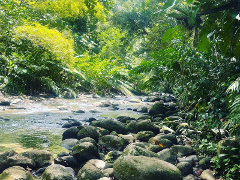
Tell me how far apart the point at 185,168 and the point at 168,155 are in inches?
13.8

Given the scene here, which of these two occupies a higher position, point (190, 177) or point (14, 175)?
point (14, 175)

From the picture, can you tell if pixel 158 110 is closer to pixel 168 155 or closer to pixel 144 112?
pixel 144 112

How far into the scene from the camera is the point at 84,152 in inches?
110

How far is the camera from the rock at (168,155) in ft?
9.21

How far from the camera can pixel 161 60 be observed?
413 centimetres

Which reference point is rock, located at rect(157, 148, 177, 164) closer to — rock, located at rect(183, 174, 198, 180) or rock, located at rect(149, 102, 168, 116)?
rock, located at rect(183, 174, 198, 180)

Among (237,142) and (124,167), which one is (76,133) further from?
(237,142)

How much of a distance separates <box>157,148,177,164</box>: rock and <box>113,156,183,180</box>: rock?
0.50 metres

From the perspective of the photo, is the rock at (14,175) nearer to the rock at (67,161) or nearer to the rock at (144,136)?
the rock at (67,161)

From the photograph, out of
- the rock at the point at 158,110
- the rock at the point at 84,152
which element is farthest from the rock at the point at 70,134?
the rock at the point at 158,110

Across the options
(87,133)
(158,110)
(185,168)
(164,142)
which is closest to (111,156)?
(87,133)

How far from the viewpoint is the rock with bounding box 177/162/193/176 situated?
2.53 metres

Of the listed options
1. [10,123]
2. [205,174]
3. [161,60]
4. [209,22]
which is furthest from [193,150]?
[10,123]

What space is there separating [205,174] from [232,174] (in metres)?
0.33
